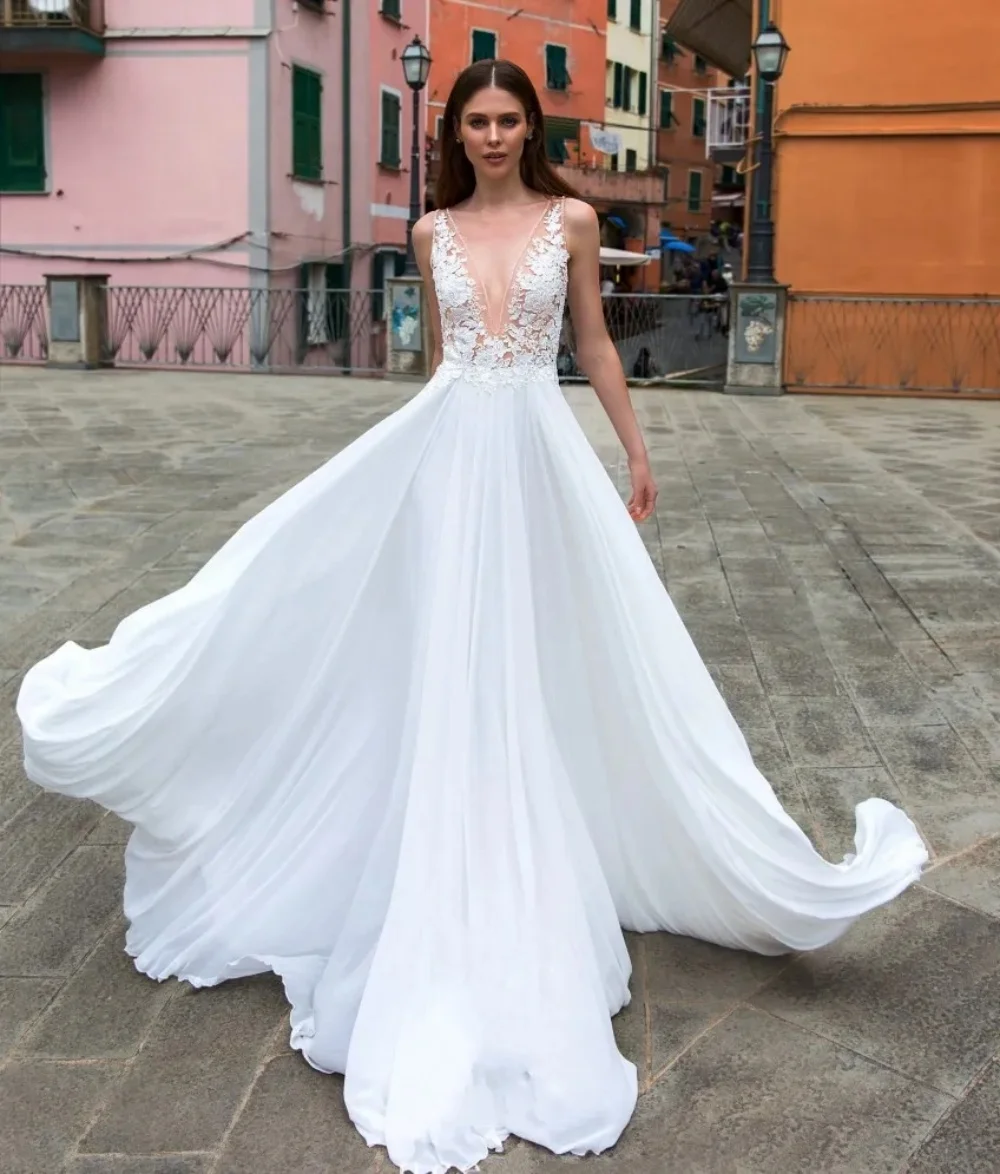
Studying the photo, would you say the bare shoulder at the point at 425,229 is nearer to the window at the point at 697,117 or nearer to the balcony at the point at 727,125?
the balcony at the point at 727,125

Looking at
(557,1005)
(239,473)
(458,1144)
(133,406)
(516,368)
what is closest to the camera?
(458,1144)

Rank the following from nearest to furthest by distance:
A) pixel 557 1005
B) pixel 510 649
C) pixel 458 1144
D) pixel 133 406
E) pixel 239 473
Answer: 1. pixel 458 1144
2. pixel 557 1005
3. pixel 510 649
4. pixel 239 473
5. pixel 133 406

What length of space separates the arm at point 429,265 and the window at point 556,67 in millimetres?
37381

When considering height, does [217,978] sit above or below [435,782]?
below

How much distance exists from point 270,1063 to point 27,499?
19.2ft

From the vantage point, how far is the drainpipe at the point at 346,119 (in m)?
22.0

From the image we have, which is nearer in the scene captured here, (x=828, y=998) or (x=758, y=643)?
(x=828, y=998)

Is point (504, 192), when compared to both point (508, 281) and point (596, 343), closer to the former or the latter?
point (508, 281)

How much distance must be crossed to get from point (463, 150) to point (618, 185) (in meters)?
38.2

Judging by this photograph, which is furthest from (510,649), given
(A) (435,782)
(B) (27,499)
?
(B) (27,499)

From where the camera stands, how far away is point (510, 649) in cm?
232

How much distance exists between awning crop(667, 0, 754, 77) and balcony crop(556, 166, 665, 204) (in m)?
16.1

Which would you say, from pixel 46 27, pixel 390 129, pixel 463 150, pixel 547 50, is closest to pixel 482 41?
pixel 547 50

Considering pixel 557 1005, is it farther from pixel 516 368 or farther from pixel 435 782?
pixel 516 368
